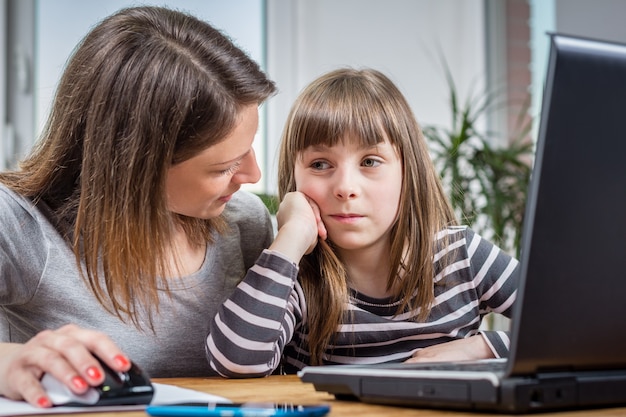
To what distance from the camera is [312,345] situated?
4.27ft

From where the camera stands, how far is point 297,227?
4.04 feet

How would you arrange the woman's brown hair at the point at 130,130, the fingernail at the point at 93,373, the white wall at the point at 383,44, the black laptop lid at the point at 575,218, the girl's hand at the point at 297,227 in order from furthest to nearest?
the white wall at the point at 383,44, the girl's hand at the point at 297,227, the woman's brown hair at the point at 130,130, the fingernail at the point at 93,373, the black laptop lid at the point at 575,218

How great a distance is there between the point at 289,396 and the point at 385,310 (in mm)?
498

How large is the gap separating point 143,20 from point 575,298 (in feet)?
2.57

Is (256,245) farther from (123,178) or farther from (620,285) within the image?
(620,285)

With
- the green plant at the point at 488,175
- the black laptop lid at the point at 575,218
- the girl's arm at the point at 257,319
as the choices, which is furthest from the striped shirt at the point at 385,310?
the green plant at the point at 488,175

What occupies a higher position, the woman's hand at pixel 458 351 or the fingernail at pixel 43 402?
the fingernail at pixel 43 402

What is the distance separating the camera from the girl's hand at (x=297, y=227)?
1.21 m

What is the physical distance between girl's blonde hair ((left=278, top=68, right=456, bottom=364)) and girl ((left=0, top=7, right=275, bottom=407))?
0.14 metres

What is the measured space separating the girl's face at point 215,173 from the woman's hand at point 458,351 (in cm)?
36

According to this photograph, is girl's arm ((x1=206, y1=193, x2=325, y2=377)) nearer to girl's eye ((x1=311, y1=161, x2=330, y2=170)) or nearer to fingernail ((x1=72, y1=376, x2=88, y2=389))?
girl's eye ((x1=311, y1=161, x2=330, y2=170))

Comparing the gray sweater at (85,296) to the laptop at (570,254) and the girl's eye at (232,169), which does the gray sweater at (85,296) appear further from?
the laptop at (570,254)

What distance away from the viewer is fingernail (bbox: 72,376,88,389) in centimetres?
72

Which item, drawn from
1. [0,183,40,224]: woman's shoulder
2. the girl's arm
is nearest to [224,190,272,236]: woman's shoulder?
the girl's arm
